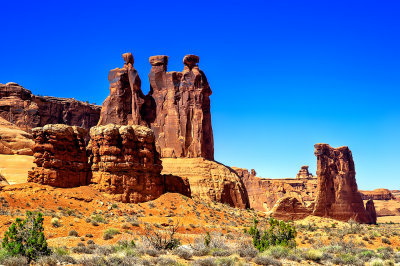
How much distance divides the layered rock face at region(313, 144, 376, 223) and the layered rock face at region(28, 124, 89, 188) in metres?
42.0

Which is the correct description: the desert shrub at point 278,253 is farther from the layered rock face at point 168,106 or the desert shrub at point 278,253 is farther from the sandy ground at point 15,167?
the layered rock face at point 168,106

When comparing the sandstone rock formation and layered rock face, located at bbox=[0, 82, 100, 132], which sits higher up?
layered rock face, located at bbox=[0, 82, 100, 132]

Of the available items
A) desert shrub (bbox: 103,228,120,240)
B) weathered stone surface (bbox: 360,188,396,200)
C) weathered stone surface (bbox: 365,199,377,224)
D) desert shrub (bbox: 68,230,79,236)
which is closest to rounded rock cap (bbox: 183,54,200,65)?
weathered stone surface (bbox: 365,199,377,224)

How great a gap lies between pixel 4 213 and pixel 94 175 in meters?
10.9

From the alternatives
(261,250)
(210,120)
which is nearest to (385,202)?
(210,120)

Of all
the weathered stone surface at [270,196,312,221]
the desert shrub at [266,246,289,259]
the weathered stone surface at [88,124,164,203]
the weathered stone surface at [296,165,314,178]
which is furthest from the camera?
the weathered stone surface at [296,165,314,178]

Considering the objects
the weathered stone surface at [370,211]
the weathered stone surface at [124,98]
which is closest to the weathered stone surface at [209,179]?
the weathered stone surface at [124,98]

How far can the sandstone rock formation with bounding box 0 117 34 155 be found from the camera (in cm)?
5950

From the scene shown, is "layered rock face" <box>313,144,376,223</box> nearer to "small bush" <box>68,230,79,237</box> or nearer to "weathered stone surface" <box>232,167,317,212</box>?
"weathered stone surface" <box>232,167,317,212</box>

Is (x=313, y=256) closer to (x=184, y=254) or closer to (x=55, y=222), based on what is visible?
(x=184, y=254)

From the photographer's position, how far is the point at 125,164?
41.9 meters

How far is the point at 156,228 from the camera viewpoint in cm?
3297

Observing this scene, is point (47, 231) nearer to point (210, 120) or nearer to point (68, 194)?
point (68, 194)

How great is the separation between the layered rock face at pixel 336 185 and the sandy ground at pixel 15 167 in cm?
4234
